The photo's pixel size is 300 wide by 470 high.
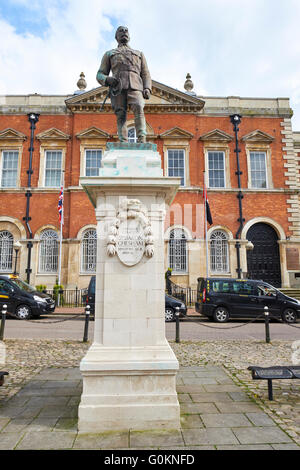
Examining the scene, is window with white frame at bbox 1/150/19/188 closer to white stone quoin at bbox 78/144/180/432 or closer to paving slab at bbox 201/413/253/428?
white stone quoin at bbox 78/144/180/432

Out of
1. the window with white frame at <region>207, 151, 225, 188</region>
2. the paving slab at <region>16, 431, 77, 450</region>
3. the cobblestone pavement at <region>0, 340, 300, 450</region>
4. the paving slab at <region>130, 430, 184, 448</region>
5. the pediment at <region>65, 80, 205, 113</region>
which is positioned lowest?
the cobblestone pavement at <region>0, 340, 300, 450</region>

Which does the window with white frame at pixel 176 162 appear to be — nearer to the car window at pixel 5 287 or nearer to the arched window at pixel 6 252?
the arched window at pixel 6 252

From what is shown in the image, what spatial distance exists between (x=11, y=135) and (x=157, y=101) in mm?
10123

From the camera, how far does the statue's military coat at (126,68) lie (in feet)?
15.9

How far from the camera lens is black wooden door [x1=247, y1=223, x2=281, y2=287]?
21328 mm

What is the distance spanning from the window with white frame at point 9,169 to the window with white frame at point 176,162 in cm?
1038

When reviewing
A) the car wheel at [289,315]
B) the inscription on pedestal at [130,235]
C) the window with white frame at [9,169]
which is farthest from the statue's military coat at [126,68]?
the window with white frame at [9,169]

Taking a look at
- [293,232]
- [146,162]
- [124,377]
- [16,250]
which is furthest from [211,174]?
[124,377]

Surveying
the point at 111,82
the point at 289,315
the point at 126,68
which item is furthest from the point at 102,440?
the point at 289,315

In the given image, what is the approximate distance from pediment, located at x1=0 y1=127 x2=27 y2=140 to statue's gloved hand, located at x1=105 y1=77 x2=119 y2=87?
764 inches

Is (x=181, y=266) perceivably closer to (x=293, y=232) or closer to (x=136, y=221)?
(x=293, y=232)

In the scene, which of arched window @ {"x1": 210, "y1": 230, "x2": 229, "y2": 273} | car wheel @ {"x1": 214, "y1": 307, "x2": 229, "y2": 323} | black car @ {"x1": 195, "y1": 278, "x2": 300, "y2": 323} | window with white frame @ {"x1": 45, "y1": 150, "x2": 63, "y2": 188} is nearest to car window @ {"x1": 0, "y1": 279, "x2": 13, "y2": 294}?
black car @ {"x1": 195, "y1": 278, "x2": 300, "y2": 323}
